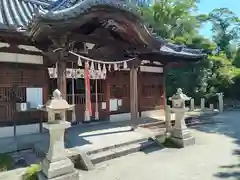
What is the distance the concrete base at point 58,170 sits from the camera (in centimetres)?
524

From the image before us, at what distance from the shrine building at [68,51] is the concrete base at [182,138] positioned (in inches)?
76.6

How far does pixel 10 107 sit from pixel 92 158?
4.13 metres

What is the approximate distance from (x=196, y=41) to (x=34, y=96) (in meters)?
17.8

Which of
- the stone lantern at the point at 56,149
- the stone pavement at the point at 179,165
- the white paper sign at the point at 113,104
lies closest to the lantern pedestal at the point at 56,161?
the stone lantern at the point at 56,149

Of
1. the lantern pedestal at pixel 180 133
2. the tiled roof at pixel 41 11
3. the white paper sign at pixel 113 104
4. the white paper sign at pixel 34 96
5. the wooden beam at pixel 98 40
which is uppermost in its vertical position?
the tiled roof at pixel 41 11

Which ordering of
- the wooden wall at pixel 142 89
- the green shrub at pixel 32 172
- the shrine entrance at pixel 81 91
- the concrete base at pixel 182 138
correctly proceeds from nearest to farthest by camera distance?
1. the green shrub at pixel 32 172
2. the concrete base at pixel 182 138
3. the shrine entrance at pixel 81 91
4. the wooden wall at pixel 142 89

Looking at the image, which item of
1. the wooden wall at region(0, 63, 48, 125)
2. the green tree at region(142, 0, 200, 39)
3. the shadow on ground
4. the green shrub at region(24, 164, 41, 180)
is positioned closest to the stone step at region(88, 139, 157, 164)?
the green shrub at region(24, 164, 41, 180)

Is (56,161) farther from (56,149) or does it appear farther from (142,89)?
(142,89)

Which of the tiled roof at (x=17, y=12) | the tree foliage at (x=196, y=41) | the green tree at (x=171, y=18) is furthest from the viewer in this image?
the green tree at (x=171, y=18)

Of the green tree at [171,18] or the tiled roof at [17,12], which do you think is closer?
the tiled roof at [17,12]

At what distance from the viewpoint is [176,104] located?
870 cm

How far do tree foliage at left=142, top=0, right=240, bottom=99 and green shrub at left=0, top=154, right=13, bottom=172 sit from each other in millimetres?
16820

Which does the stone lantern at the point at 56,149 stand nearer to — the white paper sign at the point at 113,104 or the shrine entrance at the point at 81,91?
the shrine entrance at the point at 81,91

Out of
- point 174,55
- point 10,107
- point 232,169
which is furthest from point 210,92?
point 10,107
